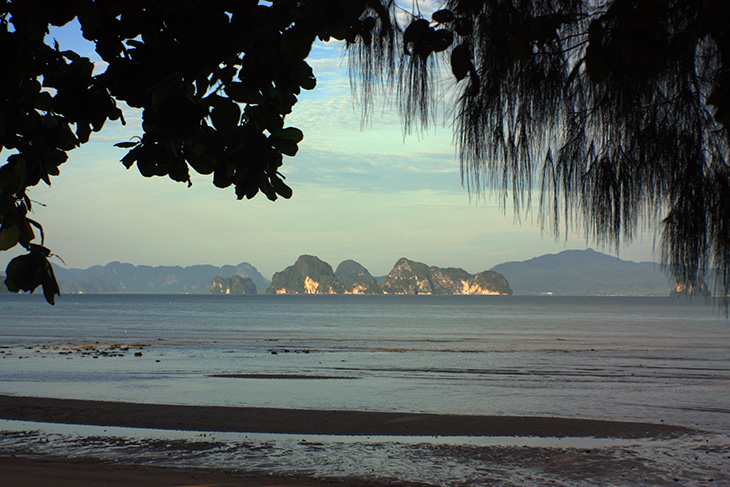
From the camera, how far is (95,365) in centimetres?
2492

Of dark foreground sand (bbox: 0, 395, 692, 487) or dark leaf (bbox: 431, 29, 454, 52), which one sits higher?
dark leaf (bbox: 431, 29, 454, 52)

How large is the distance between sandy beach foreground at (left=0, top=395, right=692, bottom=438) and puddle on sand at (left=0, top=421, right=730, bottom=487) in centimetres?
56

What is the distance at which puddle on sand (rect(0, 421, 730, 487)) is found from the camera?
932cm

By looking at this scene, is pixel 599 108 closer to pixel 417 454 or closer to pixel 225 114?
pixel 225 114

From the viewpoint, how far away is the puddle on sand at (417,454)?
932 cm

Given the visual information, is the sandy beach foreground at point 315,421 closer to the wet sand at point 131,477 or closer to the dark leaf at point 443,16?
the wet sand at point 131,477

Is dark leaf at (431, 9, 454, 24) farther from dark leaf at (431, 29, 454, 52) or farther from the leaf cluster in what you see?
the leaf cluster

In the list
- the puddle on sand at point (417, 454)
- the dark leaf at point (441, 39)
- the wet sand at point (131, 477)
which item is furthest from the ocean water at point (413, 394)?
the dark leaf at point (441, 39)

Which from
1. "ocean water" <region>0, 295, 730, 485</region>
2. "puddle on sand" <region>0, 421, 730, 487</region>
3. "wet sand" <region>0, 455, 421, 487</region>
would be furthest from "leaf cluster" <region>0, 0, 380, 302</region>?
"puddle on sand" <region>0, 421, 730, 487</region>

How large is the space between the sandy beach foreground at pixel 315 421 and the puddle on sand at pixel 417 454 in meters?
0.56

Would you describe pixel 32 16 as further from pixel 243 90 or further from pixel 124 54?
pixel 243 90

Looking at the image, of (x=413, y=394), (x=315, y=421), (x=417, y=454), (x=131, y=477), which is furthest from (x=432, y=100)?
(x=413, y=394)

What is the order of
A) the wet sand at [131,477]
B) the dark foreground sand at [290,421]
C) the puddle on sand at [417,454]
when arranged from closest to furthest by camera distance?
the wet sand at [131,477] < the puddle on sand at [417,454] < the dark foreground sand at [290,421]

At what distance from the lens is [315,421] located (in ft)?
44.2
